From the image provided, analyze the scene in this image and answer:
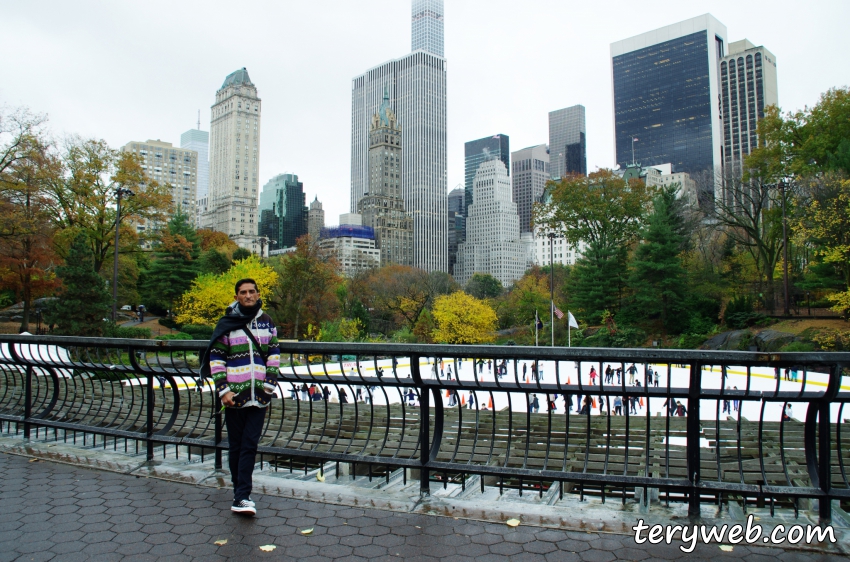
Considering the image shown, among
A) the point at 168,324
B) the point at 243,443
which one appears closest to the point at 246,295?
the point at 243,443

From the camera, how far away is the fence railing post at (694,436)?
4.00 meters

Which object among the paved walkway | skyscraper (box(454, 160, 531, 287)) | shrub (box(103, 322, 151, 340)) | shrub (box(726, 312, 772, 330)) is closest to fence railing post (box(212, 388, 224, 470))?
the paved walkway

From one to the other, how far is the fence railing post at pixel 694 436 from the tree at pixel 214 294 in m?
39.7

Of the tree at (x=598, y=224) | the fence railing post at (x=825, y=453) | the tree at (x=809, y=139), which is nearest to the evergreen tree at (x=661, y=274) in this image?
the tree at (x=598, y=224)

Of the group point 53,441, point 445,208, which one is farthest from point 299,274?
point 445,208

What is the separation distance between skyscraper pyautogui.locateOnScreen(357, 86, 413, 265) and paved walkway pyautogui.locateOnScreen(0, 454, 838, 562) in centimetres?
15394

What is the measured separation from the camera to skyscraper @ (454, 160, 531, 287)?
184250 millimetres

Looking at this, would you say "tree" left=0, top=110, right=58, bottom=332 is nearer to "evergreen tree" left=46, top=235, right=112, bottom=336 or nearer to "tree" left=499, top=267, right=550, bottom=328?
"evergreen tree" left=46, top=235, right=112, bottom=336

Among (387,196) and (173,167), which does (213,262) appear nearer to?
(387,196)

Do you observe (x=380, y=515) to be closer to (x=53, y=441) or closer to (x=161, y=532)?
(x=161, y=532)

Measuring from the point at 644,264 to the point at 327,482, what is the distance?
44092 mm

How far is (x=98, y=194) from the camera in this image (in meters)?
38.3

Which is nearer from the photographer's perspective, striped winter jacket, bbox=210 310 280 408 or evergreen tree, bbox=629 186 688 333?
striped winter jacket, bbox=210 310 280 408

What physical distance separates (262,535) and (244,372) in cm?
122
